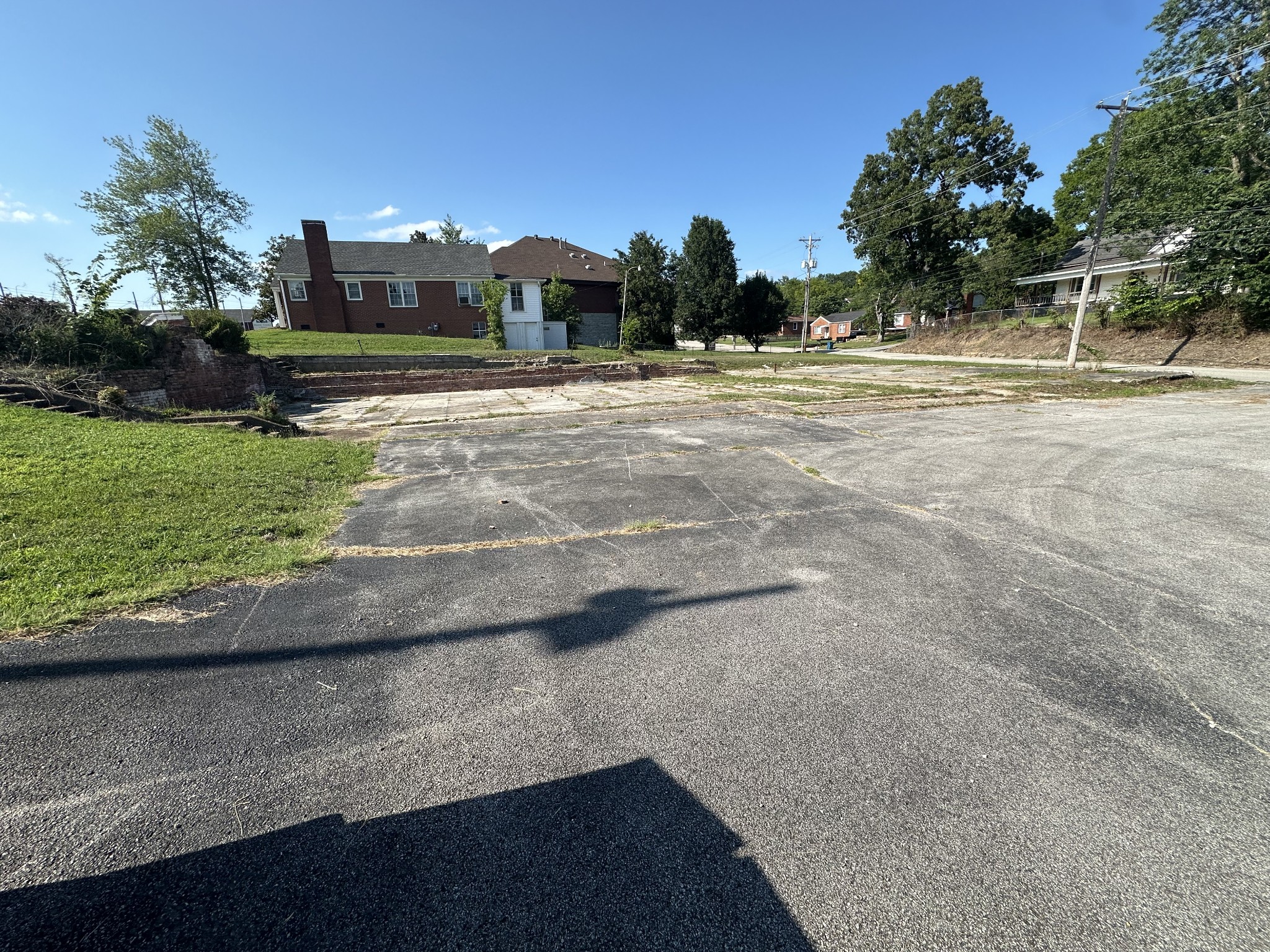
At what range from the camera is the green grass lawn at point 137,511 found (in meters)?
3.79

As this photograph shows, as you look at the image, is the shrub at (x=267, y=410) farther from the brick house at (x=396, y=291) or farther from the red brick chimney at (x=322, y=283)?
the red brick chimney at (x=322, y=283)

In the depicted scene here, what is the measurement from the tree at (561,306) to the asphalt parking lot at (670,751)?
1286 inches

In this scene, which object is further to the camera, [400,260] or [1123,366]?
[400,260]

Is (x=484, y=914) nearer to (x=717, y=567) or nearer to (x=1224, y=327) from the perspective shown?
(x=717, y=567)

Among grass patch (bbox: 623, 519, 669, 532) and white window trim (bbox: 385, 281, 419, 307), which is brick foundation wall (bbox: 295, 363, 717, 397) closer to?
white window trim (bbox: 385, 281, 419, 307)

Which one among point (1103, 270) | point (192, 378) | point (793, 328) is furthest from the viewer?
point (793, 328)

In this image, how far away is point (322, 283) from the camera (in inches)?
1297

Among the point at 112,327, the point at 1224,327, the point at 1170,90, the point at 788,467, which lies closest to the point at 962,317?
the point at 1170,90

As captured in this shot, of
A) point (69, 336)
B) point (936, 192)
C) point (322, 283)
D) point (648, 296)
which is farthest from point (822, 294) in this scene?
point (69, 336)

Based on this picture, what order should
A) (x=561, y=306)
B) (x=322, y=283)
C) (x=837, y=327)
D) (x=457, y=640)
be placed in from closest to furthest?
1. (x=457, y=640)
2. (x=322, y=283)
3. (x=561, y=306)
4. (x=837, y=327)

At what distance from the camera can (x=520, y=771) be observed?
2346 mm

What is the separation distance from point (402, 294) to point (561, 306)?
35.0ft

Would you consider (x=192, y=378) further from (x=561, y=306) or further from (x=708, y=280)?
(x=708, y=280)

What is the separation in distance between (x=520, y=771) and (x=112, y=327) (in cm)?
1821
